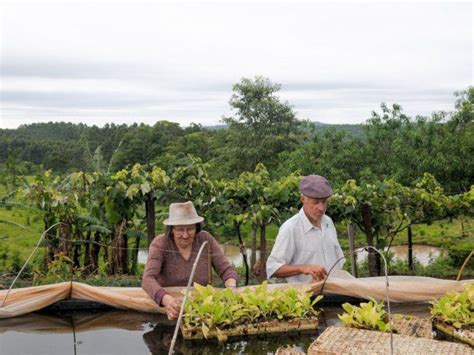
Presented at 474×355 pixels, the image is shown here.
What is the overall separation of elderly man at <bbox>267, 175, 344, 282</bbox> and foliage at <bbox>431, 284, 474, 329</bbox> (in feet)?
3.11

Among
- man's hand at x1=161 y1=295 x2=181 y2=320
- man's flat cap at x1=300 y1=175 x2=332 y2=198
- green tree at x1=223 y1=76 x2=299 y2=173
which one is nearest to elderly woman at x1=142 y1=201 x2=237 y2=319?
man's hand at x1=161 y1=295 x2=181 y2=320

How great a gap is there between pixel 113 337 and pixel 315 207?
1817 millimetres

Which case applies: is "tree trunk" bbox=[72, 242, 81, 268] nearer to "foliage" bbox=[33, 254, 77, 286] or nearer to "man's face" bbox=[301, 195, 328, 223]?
"foliage" bbox=[33, 254, 77, 286]

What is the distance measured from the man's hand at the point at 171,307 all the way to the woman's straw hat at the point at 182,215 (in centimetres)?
58

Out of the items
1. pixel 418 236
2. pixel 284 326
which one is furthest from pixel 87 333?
pixel 418 236

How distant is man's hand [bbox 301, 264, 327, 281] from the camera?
5.03 m

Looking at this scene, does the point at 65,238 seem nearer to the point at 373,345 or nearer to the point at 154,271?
the point at 154,271

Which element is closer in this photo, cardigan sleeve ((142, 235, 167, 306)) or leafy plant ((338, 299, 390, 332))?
leafy plant ((338, 299, 390, 332))

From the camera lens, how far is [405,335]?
13.3ft

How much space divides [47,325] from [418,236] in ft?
60.1

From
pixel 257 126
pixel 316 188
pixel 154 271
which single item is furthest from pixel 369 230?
pixel 257 126

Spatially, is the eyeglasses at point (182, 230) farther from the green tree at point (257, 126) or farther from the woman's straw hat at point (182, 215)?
the green tree at point (257, 126)

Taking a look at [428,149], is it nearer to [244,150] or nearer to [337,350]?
Result: [337,350]

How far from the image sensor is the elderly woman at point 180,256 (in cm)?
479
